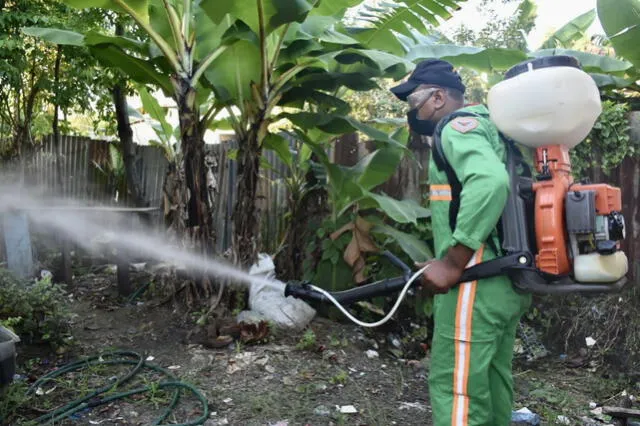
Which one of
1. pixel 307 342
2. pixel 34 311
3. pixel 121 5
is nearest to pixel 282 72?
pixel 121 5

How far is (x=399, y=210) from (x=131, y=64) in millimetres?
2417

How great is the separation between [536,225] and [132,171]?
5419 millimetres

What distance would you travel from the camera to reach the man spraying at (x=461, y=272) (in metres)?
2.44

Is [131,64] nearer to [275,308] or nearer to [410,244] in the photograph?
[275,308]

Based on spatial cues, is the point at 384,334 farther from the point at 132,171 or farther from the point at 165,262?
the point at 132,171

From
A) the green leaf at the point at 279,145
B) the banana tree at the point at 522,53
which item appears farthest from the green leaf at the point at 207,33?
the banana tree at the point at 522,53

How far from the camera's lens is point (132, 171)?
6.90 m

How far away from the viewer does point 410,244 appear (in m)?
4.68

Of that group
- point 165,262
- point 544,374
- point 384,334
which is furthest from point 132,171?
point 544,374

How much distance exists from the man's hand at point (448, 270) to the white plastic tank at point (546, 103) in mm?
576

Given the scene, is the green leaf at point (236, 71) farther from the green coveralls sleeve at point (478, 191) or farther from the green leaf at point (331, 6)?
the green coveralls sleeve at point (478, 191)

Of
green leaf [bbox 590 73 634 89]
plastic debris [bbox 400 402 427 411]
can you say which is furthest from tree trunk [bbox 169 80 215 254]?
green leaf [bbox 590 73 634 89]

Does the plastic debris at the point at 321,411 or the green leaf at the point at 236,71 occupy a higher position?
the green leaf at the point at 236,71

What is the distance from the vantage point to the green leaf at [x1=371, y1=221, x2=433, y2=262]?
4.57 m
